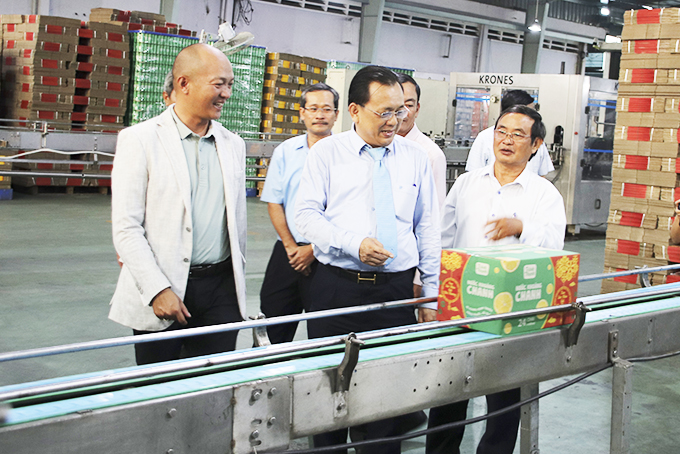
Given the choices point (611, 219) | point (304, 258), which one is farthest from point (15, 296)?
Answer: point (611, 219)

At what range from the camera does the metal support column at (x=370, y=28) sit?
55.1ft

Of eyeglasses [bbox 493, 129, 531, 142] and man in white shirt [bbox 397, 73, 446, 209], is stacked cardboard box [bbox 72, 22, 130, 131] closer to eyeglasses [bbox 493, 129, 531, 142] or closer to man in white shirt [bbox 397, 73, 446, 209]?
man in white shirt [bbox 397, 73, 446, 209]

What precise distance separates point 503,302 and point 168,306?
104cm

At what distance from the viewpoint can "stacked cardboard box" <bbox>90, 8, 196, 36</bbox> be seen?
10.9 metres

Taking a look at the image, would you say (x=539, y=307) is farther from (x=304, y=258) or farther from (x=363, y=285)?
(x=304, y=258)

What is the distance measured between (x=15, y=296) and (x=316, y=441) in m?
3.82

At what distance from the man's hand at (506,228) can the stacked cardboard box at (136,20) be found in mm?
9395

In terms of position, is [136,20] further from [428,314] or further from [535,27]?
[535,27]

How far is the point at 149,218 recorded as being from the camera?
7.76 ft

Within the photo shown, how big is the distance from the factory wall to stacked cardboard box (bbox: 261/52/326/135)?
8.43ft

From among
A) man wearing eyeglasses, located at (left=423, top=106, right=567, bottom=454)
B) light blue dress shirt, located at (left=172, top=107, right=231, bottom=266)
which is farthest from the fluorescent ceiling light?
light blue dress shirt, located at (left=172, top=107, right=231, bottom=266)

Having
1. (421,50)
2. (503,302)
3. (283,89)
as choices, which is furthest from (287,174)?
(421,50)

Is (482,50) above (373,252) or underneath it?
above

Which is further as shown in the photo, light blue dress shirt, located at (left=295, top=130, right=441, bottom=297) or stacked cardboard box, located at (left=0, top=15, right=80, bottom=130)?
stacked cardboard box, located at (left=0, top=15, right=80, bottom=130)
